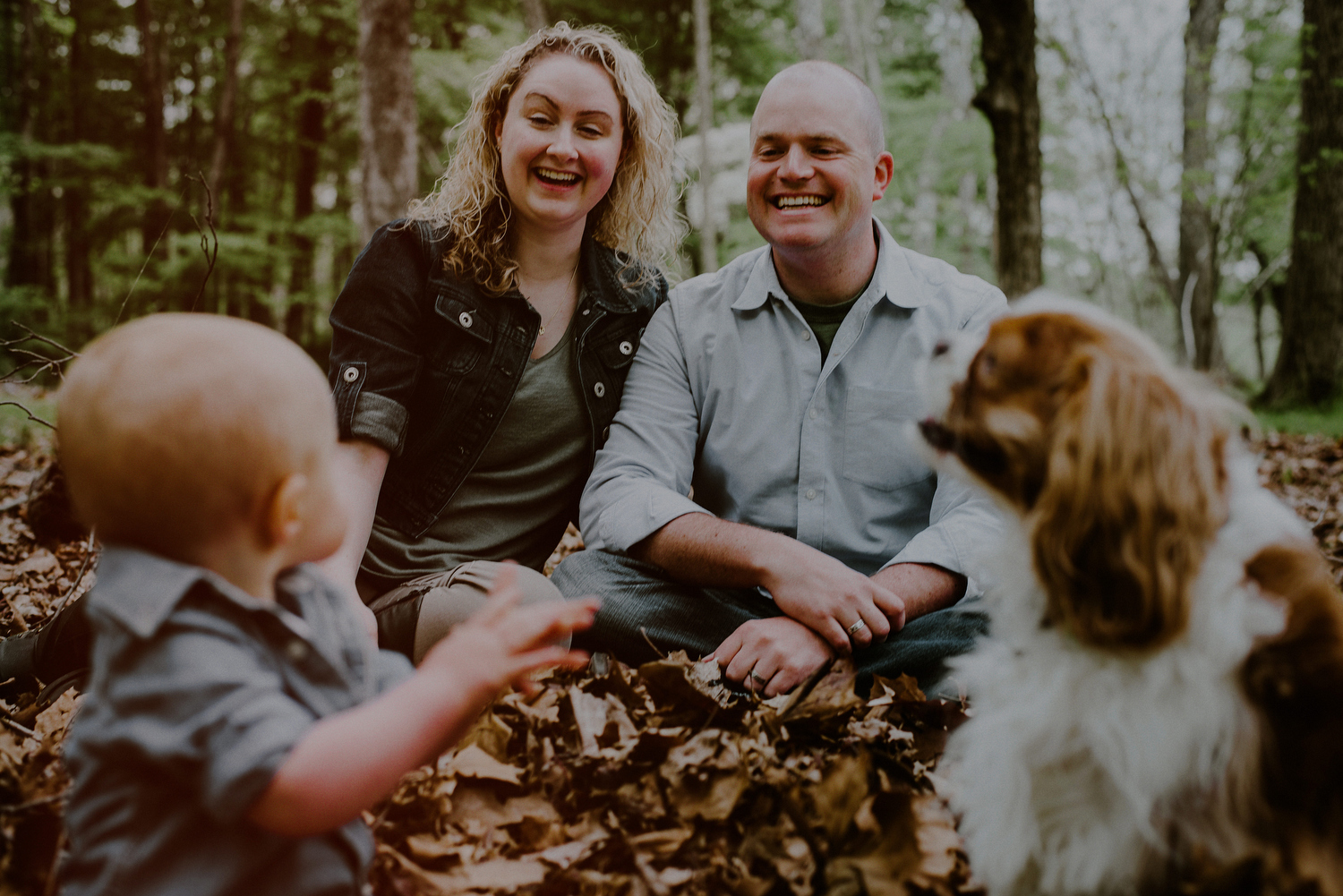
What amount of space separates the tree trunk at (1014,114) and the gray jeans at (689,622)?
13.9ft

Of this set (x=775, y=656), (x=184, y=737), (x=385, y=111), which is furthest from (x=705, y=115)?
(x=184, y=737)

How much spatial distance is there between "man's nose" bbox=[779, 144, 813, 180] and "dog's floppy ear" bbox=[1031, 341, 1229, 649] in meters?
2.01

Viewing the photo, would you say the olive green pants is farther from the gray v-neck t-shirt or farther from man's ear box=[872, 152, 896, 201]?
man's ear box=[872, 152, 896, 201]

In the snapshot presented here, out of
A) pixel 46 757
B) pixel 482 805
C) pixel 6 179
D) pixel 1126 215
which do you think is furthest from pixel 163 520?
pixel 1126 215

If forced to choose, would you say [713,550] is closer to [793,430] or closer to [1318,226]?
[793,430]

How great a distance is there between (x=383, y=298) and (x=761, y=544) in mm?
1578

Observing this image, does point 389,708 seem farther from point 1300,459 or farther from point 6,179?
point 6,179

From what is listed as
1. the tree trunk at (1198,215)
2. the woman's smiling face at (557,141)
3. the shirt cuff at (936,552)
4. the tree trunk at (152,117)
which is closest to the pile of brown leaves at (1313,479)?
the shirt cuff at (936,552)

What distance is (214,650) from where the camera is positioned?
1.25 m

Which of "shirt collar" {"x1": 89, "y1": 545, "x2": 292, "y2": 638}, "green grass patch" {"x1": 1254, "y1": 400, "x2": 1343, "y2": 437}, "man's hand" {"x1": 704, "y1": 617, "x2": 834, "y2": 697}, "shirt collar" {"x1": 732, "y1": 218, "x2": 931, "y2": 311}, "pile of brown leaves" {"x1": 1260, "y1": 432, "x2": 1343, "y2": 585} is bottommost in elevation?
"green grass patch" {"x1": 1254, "y1": 400, "x2": 1343, "y2": 437}

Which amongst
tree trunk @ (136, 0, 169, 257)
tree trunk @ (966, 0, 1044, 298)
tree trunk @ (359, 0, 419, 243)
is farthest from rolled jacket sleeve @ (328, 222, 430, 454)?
tree trunk @ (136, 0, 169, 257)

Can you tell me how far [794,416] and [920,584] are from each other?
2.68 feet

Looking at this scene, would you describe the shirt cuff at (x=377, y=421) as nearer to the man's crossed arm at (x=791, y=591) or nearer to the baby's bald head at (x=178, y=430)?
the man's crossed arm at (x=791, y=591)

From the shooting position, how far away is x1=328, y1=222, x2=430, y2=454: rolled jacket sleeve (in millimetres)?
2939
